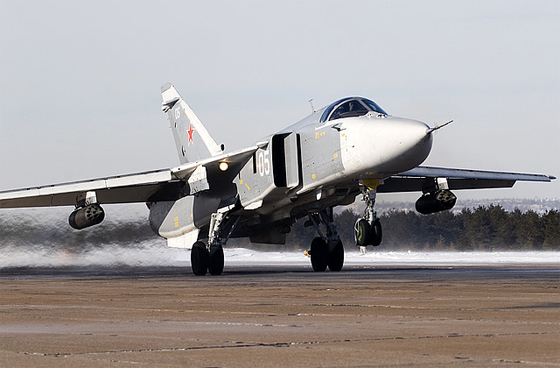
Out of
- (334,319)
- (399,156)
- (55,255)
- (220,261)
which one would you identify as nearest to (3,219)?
(55,255)

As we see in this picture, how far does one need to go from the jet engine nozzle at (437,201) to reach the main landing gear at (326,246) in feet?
7.25

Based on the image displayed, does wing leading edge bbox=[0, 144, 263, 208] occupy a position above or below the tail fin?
below

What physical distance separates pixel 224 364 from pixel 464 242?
41065 mm

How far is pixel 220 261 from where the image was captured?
74.4ft

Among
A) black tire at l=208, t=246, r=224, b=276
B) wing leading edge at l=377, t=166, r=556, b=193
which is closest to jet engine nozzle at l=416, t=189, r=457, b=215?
wing leading edge at l=377, t=166, r=556, b=193

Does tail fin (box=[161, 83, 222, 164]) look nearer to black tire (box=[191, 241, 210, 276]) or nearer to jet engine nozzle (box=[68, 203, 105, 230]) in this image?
black tire (box=[191, 241, 210, 276])

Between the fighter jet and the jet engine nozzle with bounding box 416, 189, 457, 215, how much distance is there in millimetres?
28

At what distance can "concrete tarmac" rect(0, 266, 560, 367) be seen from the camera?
18.9ft

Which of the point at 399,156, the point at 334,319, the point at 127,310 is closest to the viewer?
the point at 334,319

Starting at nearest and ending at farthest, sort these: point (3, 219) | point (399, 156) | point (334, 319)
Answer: point (334, 319)
point (399, 156)
point (3, 219)

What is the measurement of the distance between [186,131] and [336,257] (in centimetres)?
705

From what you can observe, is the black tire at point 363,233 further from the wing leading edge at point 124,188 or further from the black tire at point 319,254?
the black tire at point 319,254

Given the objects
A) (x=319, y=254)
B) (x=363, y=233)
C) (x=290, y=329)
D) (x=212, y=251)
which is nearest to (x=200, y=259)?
(x=212, y=251)

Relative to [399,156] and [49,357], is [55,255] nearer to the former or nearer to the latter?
[399,156]
